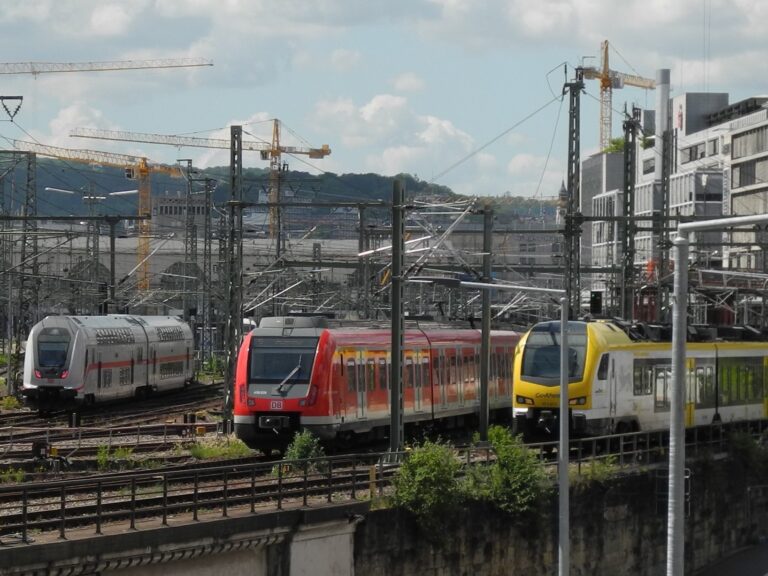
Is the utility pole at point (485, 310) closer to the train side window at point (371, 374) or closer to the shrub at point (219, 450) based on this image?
the train side window at point (371, 374)

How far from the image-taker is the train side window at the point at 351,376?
37438 mm

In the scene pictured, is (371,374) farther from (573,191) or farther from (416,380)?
(573,191)

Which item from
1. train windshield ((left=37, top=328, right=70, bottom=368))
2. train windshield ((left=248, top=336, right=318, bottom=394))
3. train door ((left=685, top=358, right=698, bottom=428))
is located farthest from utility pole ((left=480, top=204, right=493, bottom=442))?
train windshield ((left=37, top=328, right=70, bottom=368))

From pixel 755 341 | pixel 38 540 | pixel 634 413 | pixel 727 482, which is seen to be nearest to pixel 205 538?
pixel 38 540

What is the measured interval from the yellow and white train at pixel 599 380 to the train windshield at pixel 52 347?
19345mm

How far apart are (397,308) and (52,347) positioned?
76.4 feet

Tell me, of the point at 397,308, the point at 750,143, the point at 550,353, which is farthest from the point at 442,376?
the point at 750,143

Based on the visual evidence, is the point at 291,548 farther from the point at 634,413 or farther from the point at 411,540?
the point at 634,413

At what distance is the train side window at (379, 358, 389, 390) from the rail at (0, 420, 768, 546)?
3.36 meters

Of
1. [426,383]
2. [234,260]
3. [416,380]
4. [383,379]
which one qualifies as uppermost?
[234,260]

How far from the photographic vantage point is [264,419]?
117ft

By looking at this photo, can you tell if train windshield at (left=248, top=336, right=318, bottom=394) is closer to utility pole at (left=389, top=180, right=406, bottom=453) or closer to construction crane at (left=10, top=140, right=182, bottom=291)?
utility pole at (left=389, top=180, right=406, bottom=453)

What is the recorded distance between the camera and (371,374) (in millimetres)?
39062

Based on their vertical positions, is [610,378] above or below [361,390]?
above
